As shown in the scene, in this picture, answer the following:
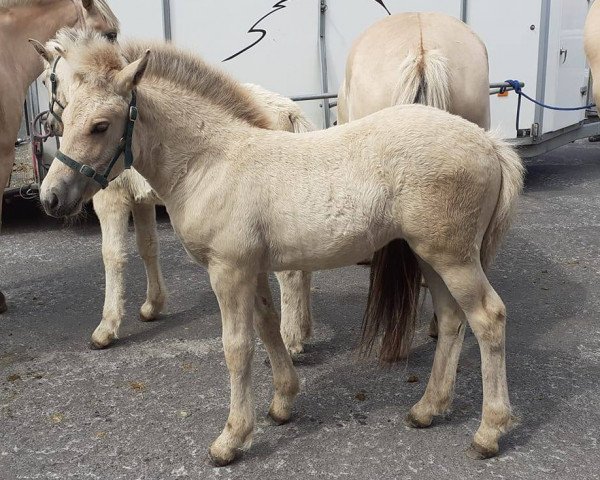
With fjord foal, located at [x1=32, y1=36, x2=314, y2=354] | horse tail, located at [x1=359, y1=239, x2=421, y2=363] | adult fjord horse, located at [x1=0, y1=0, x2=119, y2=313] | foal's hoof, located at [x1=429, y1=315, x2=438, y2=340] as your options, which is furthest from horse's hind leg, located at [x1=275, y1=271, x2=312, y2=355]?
adult fjord horse, located at [x1=0, y1=0, x2=119, y2=313]

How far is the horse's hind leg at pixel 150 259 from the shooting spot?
4.27m

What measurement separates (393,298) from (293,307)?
0.72 m

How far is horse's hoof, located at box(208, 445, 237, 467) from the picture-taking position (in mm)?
2732

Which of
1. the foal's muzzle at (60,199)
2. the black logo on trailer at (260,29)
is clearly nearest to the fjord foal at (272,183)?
the foal's muzzle at (60,199)

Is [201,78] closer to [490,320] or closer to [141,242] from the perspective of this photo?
[490,320]

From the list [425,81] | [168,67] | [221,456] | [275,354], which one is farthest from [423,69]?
[221,456]

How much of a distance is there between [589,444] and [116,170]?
7.55 feet

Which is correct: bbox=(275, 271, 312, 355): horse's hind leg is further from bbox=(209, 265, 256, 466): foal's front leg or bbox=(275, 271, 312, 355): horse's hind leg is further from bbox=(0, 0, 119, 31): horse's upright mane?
bbox=(0, 0, 119, 31): horse's upright mane

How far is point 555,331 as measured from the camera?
4.01 metres

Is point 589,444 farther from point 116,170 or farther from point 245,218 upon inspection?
point 116,170

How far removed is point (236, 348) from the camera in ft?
8.80

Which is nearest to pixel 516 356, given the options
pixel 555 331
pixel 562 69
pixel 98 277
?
pixel 555 331

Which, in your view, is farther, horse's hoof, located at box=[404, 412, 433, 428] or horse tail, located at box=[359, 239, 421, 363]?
horse tail, located at box=[359, 239, 421, 363]

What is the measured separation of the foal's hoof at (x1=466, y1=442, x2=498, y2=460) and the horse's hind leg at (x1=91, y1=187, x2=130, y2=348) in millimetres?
2223
